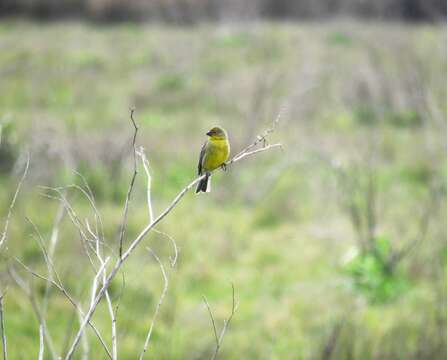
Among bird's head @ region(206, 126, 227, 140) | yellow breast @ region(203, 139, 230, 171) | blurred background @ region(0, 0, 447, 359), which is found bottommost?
blurred background @ region(0, 0, 447, 359)

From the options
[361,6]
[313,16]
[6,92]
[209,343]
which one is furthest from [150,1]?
[209,343]

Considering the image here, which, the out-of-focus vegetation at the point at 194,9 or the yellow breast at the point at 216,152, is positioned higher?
the yellow breast at the point at 216,152

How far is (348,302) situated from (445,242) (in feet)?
4.90

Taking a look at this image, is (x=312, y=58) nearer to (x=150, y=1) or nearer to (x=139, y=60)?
(x=139, y=60)

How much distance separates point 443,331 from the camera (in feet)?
16.4

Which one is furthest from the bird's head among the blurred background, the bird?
the blurred background

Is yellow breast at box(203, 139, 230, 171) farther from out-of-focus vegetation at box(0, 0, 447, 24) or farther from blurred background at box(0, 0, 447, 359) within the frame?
out-of-focus vegetation at box(0, 0, 447, 24)

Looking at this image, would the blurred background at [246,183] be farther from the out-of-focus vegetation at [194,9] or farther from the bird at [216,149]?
the out-of-focus vegetation at [194,9]

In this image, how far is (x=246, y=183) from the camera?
31.0 feet

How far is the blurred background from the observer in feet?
18.3

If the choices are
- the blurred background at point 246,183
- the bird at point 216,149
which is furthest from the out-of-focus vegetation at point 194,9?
the bird at point 216,149

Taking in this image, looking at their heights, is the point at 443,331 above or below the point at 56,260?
above

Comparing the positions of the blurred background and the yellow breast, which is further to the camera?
the blurred background

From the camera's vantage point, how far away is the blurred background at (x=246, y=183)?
5.57 m
